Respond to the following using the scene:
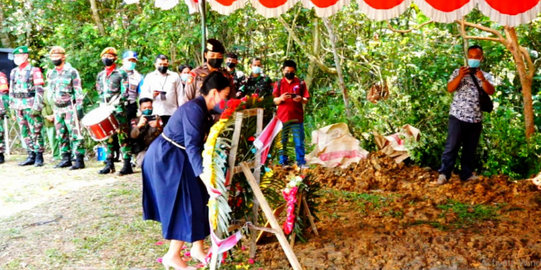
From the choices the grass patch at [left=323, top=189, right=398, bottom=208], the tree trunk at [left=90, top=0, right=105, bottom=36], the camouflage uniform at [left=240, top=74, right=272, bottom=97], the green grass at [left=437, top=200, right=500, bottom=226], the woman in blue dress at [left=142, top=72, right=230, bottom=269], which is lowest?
the green grass at [left=437, top=200, right=500, bottom=226]

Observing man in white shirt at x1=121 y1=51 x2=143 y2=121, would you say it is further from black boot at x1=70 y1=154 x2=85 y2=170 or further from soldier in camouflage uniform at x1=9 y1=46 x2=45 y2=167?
soldier in camouflage uniform at x1=9 y1=46 x2=45 y2=167

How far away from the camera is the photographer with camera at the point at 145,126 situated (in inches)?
301

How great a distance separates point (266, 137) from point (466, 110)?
11.4ft

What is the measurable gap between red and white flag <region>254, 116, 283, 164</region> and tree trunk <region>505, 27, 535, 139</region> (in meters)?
3.97

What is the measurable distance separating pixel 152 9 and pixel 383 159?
5.45 meters

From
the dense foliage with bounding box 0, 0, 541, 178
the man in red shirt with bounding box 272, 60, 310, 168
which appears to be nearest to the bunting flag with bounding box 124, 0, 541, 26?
the man in red shirt with bounding box 272, 60, 310, 168

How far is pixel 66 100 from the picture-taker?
8703 millimetres

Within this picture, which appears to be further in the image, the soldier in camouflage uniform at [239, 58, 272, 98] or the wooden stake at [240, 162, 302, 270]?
the soldier in camouflage uniform at [239, 58, 272, 98]

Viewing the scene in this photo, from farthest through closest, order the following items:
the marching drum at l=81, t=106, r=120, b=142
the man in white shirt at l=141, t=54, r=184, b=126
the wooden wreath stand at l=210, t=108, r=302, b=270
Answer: the man in white shirt at l=141, t=54, r=184, b=126, the marching drum at l=81, t=106, r=120, b=142, the wooden wreath stand at l=210, t=108, r=302, b=270

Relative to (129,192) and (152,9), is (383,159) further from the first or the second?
(152,9)

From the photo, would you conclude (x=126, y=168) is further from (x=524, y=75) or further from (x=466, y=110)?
(x=524, y=75)

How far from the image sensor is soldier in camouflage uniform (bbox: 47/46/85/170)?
28.2 ft

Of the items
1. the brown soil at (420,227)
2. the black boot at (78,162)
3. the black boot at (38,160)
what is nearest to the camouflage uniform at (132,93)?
the black boot at (78,162)

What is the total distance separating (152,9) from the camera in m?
11.0
